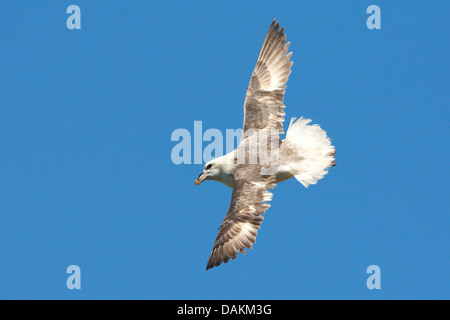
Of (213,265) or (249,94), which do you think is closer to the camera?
(213,265)

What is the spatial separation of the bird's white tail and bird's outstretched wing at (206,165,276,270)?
2.60 ft

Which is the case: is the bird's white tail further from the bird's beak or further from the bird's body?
the bird's beak

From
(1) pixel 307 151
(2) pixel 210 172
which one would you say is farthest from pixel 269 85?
(2) pixel 210 172

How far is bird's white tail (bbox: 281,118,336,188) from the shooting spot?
39.4 feet

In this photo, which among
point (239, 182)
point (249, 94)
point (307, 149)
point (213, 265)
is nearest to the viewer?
point (213, 265)

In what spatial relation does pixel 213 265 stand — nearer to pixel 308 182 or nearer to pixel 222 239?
pixel 222 239

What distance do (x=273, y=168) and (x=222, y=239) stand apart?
1.75 metres

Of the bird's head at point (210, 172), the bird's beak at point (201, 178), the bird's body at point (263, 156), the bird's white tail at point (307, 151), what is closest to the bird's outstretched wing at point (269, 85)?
the bird's body at point (263, 156)

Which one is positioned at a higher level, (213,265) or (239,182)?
(239,182)

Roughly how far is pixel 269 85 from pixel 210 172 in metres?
2.22

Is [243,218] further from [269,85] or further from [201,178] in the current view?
[269,85]

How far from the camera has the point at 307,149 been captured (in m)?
12.2

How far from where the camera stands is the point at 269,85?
1304 centimetres

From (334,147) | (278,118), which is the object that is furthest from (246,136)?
(334,147)
